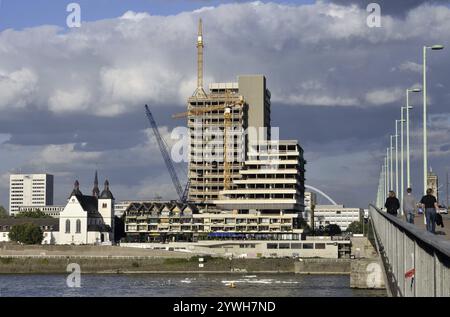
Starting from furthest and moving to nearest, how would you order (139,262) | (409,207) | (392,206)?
(139,262)
(392,206)
(409,207)

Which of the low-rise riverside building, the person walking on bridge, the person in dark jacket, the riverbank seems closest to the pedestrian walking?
the person walking on bridge

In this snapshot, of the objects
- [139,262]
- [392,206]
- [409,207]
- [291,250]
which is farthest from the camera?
[291,250]

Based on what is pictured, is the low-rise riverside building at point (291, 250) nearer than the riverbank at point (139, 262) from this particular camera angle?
No

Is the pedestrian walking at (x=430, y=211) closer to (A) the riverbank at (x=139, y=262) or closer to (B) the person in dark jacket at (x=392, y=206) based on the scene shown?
(B) the person in dark jacket at (x=392, y=206)

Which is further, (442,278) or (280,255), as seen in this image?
(280,255)

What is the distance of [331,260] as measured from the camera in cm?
17300

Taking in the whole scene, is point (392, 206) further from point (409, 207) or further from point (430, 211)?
point (430, 211)

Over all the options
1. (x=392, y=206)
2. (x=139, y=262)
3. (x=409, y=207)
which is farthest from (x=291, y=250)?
(x=409, y=207)

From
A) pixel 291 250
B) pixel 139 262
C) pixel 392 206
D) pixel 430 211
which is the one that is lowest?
pixel 139 262

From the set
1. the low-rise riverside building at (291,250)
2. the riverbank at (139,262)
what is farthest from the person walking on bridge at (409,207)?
the low-rise riverside building at (291,250)
